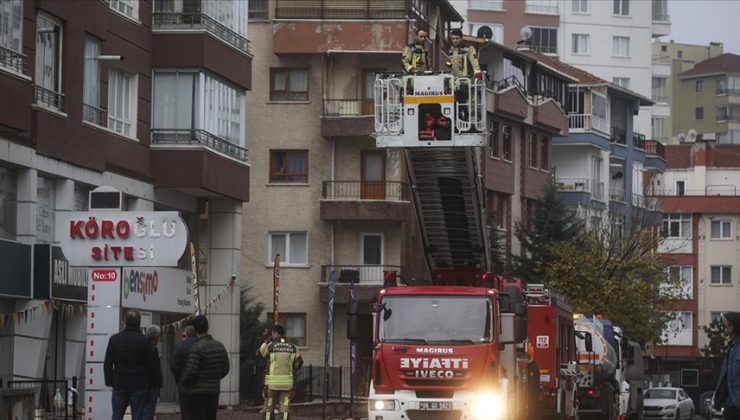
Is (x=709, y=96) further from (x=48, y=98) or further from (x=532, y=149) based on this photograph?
(x=48, y=98)

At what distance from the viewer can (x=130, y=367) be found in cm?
2148

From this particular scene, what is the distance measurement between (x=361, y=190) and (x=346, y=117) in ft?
8.50

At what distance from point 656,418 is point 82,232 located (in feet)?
139

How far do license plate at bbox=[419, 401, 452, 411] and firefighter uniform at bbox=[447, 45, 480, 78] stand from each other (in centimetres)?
622

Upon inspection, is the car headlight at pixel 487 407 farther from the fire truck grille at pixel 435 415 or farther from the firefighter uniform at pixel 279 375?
the firefighter uniform at pixel 279 375

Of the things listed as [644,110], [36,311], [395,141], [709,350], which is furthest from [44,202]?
[644,110]

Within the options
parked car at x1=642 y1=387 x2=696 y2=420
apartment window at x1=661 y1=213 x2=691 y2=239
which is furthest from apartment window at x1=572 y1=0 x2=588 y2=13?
parked car at x1=642 y1=387 x2=696 y2=420

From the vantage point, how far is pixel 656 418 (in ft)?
205

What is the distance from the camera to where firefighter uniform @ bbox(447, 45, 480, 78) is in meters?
30.8

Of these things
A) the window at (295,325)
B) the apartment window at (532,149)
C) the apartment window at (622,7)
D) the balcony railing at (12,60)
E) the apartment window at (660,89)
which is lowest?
the window at (295,325)

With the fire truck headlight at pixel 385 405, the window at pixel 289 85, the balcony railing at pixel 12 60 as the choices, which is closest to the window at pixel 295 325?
the window at pixel 289 85

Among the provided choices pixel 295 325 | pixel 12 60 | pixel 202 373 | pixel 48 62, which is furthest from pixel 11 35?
pixel 295 325

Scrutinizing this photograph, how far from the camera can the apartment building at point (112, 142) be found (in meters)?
32.1

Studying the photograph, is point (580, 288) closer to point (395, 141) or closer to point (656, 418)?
point (656, 418)
